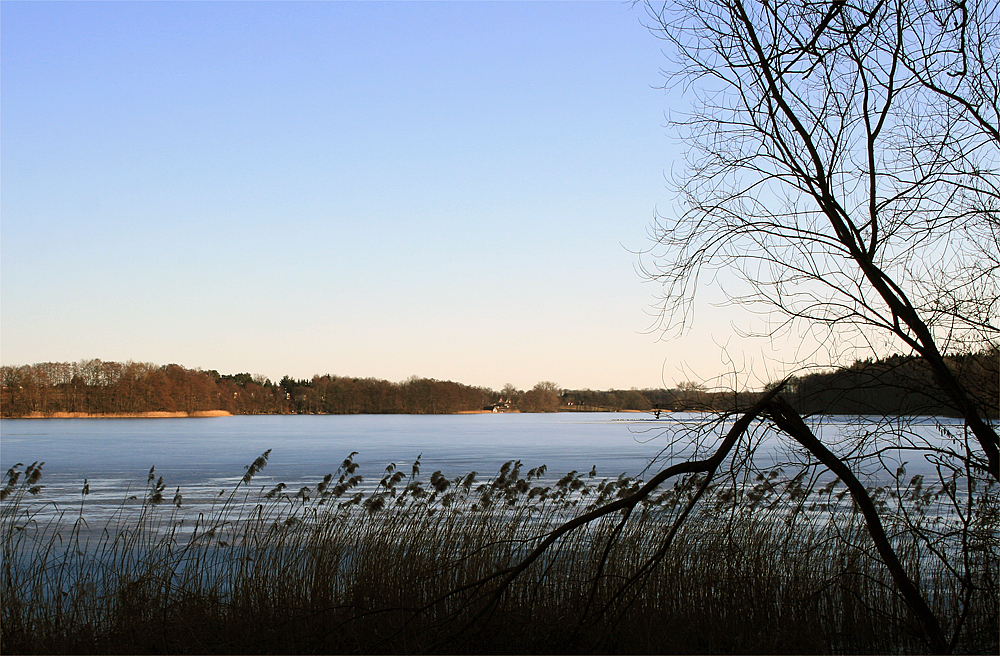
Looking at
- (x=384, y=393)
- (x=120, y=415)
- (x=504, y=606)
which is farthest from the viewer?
(x=384, y=393)

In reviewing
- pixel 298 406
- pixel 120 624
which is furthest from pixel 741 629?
pixel 298 406

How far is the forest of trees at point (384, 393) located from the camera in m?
4.77

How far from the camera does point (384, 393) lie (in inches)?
5507

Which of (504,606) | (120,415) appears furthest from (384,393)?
(504,606)

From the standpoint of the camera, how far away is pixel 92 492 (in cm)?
1852

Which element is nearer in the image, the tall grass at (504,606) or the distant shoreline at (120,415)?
the tall grass at (504,606)

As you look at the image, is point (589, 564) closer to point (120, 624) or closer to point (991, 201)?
point (120, 624)

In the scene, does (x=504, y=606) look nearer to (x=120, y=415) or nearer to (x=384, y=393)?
(x=120, y=415)

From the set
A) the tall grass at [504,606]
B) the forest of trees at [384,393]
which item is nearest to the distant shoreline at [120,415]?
the forest of trees at [384,393]

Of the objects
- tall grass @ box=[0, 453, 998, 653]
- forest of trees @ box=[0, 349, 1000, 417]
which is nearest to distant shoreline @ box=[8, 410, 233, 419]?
forest of trees @ box=[0, 349, 1000, 417]

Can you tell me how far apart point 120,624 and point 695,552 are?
5.08 meters

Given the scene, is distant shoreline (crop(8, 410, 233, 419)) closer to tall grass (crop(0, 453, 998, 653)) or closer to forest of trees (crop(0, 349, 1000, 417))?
forest of trees (crop(0, 349, 1000, 417))

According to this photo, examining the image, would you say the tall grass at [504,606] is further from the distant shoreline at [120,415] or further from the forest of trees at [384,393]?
the distant shoreline at [120,415]

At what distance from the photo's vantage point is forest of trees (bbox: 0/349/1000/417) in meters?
4.77
